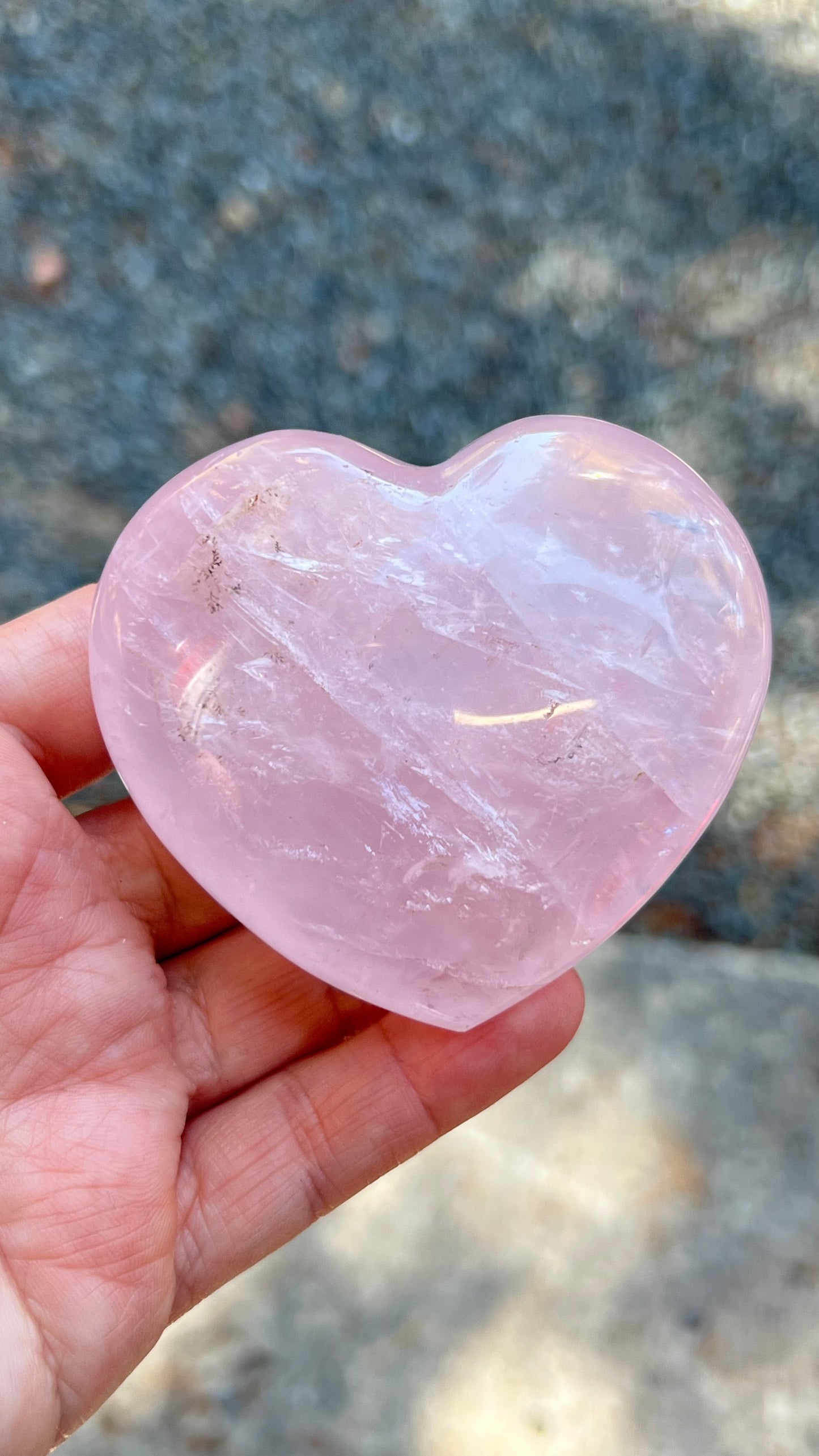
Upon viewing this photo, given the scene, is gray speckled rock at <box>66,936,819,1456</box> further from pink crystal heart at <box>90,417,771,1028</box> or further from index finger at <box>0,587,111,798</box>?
index finger at <box>0,587,111,798</box>

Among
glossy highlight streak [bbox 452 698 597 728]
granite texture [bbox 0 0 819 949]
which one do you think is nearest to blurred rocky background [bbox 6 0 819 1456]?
granite texture [bbox 0 0 819 949]

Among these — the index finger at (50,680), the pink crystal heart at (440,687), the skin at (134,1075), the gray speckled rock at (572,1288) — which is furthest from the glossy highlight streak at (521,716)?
the gray speckled rock at (572,1288)

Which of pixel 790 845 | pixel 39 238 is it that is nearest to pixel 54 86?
pixel 39 238

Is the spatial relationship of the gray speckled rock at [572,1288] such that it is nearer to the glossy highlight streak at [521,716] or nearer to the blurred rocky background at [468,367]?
the blurred rocky background at [468,367]

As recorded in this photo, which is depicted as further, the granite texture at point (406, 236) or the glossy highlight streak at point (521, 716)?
the granite texture at point (406, 236)

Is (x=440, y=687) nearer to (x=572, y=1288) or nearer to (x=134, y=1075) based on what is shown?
(x=134, y=1075)

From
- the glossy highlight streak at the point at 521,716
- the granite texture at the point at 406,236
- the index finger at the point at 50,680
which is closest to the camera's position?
the glossy highlight streak at the point at 521,716
